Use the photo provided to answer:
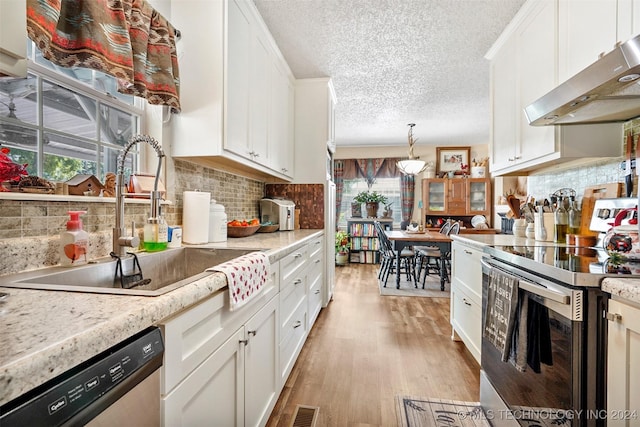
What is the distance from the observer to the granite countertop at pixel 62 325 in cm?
42

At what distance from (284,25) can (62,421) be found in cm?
253

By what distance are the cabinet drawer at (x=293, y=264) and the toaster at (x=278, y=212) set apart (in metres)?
0.68

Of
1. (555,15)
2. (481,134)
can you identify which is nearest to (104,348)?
(555,15)

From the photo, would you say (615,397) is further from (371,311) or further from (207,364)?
(371,311)

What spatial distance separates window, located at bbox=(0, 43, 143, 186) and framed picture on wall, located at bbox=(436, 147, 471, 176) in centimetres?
612

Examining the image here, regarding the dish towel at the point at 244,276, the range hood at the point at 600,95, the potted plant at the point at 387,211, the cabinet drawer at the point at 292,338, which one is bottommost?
the cabinet drawer at the point at 292,338

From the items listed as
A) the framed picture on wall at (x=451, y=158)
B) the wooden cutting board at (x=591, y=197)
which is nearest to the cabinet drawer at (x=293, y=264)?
the wooden cutting board at (x=591, y=197)

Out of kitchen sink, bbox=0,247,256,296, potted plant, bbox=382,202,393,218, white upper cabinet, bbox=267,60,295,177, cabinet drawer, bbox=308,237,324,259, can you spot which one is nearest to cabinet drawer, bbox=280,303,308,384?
cabinet drawer, bbox=308,237,324,259

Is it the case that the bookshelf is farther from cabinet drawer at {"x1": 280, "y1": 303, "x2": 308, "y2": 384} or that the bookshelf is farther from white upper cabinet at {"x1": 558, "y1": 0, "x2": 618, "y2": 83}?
white upper cabinet at {"x1": 558, "y1": 0, "x2": 618, "y2": 83}

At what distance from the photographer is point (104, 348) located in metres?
0.53

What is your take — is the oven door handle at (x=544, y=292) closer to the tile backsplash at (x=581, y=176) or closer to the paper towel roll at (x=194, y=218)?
the tile backsplash at (x=581, y=176)

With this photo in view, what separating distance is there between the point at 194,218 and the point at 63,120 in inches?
28.3

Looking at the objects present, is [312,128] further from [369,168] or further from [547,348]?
[369,168]

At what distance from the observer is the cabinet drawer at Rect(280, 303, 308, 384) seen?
176cm
